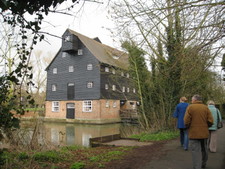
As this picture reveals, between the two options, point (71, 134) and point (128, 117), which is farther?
point (128, 117)

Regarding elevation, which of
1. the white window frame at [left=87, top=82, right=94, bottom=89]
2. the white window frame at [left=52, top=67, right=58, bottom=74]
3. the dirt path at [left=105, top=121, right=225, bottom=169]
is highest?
the white window frame at [left=52, top=67, right=58, bottom=74]

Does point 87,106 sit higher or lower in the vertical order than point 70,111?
higher

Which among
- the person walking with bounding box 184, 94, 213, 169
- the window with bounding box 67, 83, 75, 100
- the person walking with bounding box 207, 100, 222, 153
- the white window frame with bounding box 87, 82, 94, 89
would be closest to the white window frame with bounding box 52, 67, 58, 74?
the window with bounding box 67, 83, 75, 100

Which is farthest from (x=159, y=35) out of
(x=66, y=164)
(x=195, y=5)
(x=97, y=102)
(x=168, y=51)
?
(x=97, y=102)

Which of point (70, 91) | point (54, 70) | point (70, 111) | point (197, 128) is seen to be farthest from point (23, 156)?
point (54, 70)

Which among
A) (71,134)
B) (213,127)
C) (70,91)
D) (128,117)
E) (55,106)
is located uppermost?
(70,91)

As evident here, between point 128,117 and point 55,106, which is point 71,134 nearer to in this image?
point 128,117

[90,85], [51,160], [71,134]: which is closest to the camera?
[51,160]

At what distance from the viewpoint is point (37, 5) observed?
3512mm

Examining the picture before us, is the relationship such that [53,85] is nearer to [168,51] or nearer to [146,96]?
[146,96]

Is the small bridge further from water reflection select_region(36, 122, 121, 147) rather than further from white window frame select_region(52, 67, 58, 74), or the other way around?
white window frame select_region(52, 67, 58, 74)

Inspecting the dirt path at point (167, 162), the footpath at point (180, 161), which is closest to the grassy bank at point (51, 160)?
the dirt path at point (167, 162)

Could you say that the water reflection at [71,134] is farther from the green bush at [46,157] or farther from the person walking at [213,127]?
the person walking at [213,127]

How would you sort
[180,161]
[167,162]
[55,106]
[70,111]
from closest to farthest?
[167,162] < [180,161] < [70,111] < [55,106]
